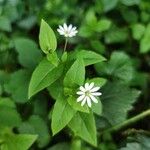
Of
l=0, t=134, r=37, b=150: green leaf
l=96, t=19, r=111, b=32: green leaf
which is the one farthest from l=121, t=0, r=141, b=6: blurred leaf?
l=0, t=134, r=37, b=150: green leaf

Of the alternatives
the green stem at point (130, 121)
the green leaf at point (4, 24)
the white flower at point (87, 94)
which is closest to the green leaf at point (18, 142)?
the white flower at point (87, 94)

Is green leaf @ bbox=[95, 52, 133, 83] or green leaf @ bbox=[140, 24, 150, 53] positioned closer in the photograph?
green leaf @ bbox=[95, 52, 133, 83]

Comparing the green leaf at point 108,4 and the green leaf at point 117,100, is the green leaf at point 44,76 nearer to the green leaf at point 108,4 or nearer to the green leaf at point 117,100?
the green leaf at point 117,100

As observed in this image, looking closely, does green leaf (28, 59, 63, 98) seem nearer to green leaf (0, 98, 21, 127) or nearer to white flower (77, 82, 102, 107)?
white flower (77, 82, 102, 107)

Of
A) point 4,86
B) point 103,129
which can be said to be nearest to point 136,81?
point 103,129

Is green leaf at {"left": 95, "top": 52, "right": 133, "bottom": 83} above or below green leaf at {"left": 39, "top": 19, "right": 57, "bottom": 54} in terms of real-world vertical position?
below
